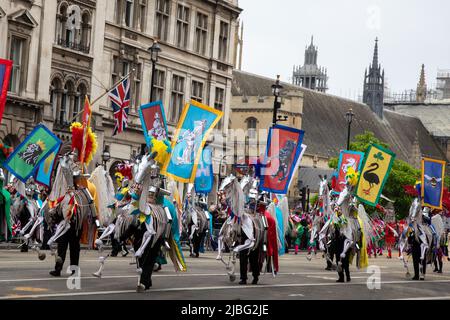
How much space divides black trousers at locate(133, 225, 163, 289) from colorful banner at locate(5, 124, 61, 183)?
941cm

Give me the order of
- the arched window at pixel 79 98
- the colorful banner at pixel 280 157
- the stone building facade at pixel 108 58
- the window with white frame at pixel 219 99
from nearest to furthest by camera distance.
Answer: the colorful banner at pixel 280 157 → the stone building facade at pixel 108 58 → the arched window at pixel 79 98 → the window with white frame at pixel 219 99

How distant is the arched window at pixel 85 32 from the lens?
4597 cm

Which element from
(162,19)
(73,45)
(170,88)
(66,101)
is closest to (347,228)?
(66,101)

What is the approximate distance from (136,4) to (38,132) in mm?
25702

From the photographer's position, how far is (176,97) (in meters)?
54.4

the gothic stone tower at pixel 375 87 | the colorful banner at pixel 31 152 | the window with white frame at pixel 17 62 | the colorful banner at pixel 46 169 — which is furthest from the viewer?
the gothic stone tower at pixel 375 87

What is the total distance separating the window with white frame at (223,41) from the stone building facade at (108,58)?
0.06m

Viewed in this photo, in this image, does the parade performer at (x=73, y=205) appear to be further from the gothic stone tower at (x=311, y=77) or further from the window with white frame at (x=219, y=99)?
the gothic stone tower at (x=311, y=77)

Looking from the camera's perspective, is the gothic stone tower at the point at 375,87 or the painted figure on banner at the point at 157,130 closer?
the painted figure on banner at the point at 157,130

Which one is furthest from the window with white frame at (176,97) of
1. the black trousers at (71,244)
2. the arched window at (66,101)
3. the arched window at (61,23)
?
the black trousers at (71,244)

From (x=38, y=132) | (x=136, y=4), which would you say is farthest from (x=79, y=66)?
(x=38, y=132)

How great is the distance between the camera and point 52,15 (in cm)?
4309

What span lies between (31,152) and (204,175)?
17.2 feet
